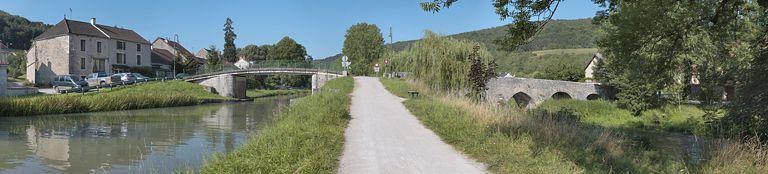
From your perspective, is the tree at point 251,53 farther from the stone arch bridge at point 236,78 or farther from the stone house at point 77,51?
the stone arch bridge at point 236,78

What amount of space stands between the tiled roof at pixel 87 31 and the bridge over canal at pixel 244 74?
1107cm

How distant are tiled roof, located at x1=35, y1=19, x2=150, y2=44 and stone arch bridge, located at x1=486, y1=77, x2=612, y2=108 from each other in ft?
147

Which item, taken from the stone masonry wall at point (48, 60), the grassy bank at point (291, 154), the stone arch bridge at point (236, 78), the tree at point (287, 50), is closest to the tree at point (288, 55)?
the tree at point (287, 50)

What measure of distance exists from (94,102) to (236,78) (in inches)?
1172

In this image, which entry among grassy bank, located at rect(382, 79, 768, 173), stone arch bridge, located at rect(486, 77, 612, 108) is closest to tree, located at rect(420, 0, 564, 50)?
grassy bank, located at rect(382, 79, 768, 173)

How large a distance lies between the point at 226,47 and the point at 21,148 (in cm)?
10002

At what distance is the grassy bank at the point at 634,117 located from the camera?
31.7m

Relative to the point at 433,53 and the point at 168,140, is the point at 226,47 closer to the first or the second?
the point at 433,53

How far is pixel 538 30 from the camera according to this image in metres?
9.32

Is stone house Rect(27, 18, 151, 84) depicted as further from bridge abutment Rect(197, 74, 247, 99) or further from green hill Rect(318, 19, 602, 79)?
green hill Rect(318, 19, 602, 79)

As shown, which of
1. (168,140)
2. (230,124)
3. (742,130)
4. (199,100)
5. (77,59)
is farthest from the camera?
(77,59)

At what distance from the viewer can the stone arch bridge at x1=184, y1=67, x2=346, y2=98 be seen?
64.4 meters

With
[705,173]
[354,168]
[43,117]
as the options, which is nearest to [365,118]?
[354,168]

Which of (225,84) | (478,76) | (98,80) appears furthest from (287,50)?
(478,76)
